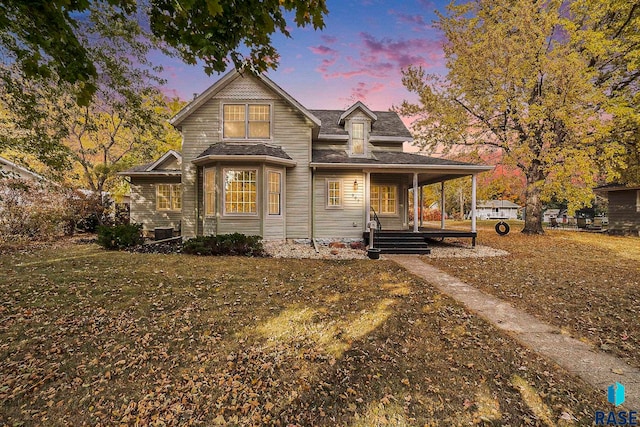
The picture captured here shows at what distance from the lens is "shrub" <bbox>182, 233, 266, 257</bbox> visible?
1087 centimetres

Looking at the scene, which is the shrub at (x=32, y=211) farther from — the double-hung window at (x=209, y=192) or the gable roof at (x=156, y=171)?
the double-hung window at (x=209, y=192)

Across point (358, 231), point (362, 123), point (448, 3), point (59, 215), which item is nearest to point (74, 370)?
point (358, 231)

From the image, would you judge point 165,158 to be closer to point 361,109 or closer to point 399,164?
point 361,109

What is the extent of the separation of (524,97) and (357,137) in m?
10.5

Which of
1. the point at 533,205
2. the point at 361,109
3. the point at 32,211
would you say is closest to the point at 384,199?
the point at 361,109

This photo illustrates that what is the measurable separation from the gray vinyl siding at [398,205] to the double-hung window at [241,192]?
6491 millimetres

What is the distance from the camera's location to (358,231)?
14273 mm

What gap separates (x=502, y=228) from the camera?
1998 centimetres

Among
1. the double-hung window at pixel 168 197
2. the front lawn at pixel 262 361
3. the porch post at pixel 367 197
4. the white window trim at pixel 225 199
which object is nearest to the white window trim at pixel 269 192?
the white window trim at pixel 225 199

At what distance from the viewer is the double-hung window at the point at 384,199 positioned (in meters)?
15.5

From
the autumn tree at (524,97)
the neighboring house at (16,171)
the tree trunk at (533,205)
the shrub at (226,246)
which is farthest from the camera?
the tree trunk at (533,205)

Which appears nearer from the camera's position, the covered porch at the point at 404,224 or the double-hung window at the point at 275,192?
the covered porch at the point at 404,224

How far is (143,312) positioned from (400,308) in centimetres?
492

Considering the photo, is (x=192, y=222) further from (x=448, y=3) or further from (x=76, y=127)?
(x=448, y=3)
